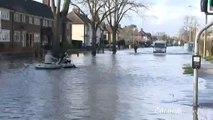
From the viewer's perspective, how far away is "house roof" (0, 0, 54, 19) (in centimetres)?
7322

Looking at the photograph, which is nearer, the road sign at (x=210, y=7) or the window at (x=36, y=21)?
the road sign at (x=210, y=7)

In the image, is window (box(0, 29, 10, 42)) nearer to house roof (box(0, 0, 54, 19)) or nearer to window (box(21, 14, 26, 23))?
house roof (box(0, 0, 54, 19))

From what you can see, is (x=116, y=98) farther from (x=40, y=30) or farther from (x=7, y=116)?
(x=40, y=30)

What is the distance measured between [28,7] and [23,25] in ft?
20.9

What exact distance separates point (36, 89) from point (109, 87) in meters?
3.20

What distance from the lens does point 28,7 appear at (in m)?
84.1

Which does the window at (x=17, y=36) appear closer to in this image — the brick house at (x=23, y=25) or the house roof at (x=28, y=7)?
the brick house at (x=23, y=25)

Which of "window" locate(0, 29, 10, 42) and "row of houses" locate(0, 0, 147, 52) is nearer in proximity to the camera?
"window" locate(0, 29, 10, 42)

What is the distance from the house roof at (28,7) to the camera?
2883 inches

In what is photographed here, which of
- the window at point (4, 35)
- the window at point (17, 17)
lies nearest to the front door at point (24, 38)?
the window at point (17, 17)

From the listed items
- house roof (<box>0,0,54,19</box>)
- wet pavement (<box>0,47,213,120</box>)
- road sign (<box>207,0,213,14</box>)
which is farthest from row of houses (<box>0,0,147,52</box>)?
road sign (<box>207,0,213,14</box>)

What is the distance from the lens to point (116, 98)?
17875 millimetres

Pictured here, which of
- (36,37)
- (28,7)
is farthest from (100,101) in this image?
(36,37)

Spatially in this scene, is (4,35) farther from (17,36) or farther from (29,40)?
(29,40)
